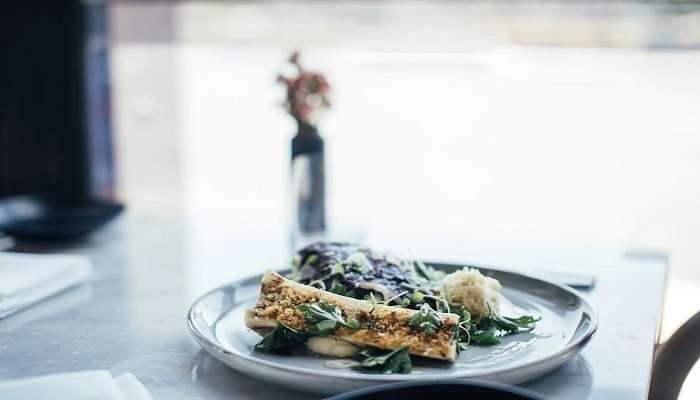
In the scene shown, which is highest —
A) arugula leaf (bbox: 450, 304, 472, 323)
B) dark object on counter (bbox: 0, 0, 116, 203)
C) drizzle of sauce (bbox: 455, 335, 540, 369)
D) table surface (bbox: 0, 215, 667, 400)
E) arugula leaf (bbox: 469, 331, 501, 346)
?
dark object on counter (bbox: 0, 0, 116, 203)

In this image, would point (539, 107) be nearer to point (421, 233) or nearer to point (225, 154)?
point (421, 233)

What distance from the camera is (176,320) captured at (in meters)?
1.32

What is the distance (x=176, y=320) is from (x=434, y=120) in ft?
4.63

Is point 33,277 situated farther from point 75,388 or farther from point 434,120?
point 434,120

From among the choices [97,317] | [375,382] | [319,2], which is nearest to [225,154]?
[319,2]

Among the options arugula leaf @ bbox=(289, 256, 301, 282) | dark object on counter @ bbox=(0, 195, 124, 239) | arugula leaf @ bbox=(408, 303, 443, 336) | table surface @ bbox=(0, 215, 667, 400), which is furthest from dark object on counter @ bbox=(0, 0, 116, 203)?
arugula leaf @ bbox=(408, 303, 443, 336)

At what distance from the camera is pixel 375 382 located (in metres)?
0.95

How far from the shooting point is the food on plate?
40.7 inches

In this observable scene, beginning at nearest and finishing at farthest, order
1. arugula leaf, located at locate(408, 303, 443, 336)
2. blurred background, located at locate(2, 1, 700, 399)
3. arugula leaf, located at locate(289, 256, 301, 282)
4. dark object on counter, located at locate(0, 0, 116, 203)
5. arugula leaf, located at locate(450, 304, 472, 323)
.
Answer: arugula leaf, located at locate(408, 303, 443, 336) < arugula leaf, located at locate(450, 304, 472, 323) < arugula leaf, located at locate(289, 256, 301, 282) < blurred background, located at locate(2, 1, 700, 399) < dark object on counter, located at locate(0, 0, 116, 203)

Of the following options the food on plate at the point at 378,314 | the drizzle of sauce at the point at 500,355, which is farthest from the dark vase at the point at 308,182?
the drizzle of sauce at the point at 500,355

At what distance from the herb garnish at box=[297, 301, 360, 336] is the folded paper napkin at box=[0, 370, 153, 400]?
22 centimetres

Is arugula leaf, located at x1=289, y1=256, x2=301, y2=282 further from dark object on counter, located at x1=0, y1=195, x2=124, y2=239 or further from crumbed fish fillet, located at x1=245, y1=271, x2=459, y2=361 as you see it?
dark object on counter, located at x1=0, y1=195, x2=124, y2=239

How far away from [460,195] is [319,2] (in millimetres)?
712

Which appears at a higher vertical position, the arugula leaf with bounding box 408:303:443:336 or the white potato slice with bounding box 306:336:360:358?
the arugula leaf with bounding box 408:303:443:336
